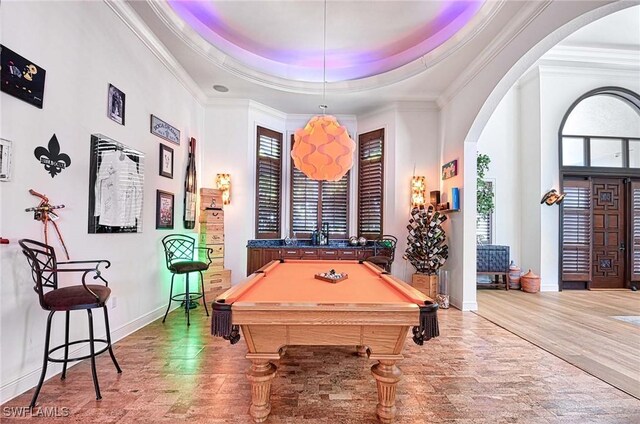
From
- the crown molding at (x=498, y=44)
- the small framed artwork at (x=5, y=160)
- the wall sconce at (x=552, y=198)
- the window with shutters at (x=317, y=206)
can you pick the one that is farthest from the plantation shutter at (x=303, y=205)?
the wall sconce at (x=552, y=198)

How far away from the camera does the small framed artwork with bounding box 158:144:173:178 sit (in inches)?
169

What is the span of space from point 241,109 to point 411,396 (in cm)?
530

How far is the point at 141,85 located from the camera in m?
3.85

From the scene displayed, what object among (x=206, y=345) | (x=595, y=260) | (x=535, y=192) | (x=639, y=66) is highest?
(x=639, y=66)

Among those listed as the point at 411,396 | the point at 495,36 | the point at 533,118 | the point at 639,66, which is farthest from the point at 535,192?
the point at 411,396

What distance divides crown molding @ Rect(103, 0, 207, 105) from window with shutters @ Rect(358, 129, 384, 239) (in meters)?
3.37

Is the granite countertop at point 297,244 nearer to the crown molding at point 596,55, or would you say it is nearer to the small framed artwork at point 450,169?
the small framed artwork at point 450,169

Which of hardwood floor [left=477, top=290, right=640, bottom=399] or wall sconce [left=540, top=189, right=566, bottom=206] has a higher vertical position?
wall sconce [left=540, top=189, right=566, bottom=206]

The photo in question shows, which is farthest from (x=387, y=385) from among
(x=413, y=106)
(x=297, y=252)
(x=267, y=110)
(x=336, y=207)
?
(x=267, y=110)

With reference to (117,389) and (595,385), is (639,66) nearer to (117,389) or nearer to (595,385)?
(595,385)

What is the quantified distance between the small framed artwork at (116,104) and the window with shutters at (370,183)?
4.34m

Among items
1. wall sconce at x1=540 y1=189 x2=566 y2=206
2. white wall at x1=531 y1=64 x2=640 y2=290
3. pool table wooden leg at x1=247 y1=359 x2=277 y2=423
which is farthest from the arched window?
pool table wooden leg at x1=247 y1=359 x2=277 y2=423

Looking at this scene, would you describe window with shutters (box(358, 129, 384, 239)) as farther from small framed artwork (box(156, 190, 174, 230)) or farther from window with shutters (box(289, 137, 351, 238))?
small framed artwork (box(156, 190, 174, 230))

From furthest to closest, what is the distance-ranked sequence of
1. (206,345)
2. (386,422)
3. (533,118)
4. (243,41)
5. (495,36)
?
(533,118) → (243,41) → (495,36) → (206,345) → (386,422)
